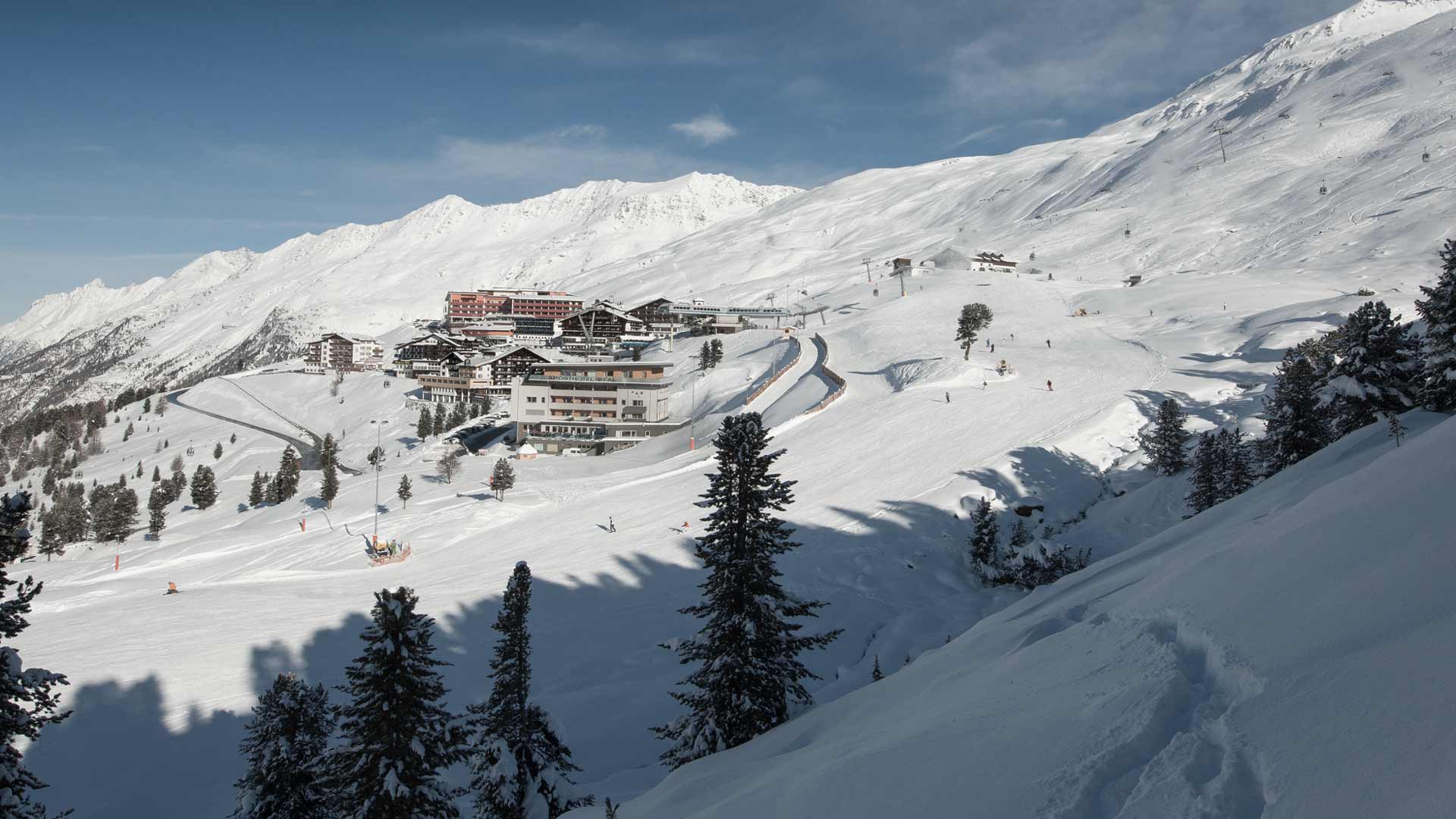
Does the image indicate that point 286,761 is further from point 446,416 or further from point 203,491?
point 446,416

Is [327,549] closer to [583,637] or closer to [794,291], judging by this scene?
[583,637]

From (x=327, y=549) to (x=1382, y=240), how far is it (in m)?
147

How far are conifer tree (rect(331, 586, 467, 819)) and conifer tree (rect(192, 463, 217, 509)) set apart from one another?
8900 centimetres

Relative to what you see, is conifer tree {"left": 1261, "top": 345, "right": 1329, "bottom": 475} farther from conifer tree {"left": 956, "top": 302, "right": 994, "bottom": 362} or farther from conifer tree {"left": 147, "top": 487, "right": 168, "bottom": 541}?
conifer tree {"left": 147, "top": 487, "right": 168, "bottom": 541}

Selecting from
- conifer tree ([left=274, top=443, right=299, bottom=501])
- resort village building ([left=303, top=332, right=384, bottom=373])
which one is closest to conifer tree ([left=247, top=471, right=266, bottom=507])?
conifer tree ([left=274, top=443, right=299, bottom=501])

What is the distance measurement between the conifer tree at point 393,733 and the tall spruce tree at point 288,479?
7147 cm

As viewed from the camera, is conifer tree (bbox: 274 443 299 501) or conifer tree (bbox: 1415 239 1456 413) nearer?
conifer tree (bbox: 1415 239 1456 413)

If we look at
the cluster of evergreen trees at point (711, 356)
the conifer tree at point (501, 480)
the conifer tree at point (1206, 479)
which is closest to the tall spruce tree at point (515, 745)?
the conifer tree at point (1206, 479)

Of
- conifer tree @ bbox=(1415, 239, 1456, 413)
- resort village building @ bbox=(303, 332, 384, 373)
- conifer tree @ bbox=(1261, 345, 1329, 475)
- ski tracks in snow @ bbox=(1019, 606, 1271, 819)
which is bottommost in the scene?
ski tracks in snow @ bbox=(1019, 606, 1271, 819)

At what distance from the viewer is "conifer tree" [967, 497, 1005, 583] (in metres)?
35.3

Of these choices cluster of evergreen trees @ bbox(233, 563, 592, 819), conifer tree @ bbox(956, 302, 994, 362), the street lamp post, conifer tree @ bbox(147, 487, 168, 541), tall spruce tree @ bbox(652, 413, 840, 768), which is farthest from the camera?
conifer tree @ bbox(956, 302, 994, 362)

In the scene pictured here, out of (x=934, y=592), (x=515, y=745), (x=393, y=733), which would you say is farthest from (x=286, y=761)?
(x=934, y=592)

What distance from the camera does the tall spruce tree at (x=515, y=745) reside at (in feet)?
51.0

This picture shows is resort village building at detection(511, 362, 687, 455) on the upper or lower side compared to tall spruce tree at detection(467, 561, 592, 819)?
upper
